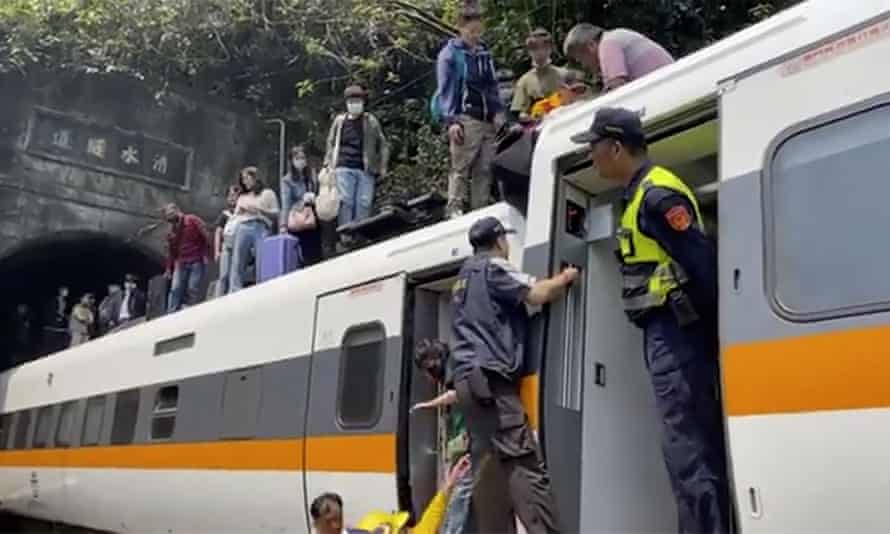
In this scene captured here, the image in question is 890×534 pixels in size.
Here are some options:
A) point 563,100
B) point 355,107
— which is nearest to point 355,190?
point 355,107

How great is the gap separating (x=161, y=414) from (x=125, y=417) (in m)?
0.95

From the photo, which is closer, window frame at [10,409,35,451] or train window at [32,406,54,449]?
train window at [32,406,54,449]

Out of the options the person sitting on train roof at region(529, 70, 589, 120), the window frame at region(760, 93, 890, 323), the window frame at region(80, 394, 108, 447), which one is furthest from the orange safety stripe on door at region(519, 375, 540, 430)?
the window frame at region(80, 394, 108, 447)

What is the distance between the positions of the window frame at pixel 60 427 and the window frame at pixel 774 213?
29.6ft

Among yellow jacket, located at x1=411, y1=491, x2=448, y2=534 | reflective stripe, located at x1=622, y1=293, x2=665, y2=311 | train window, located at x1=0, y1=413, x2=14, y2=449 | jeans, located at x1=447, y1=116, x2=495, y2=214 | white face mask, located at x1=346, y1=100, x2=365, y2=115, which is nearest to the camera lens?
reflective stripe, located at x1=622, y1=293, x2=665, y2=311

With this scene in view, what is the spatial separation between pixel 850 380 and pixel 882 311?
23 centimetres

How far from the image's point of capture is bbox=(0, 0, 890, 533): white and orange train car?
3.16 meters

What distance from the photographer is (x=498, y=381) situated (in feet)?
14.1

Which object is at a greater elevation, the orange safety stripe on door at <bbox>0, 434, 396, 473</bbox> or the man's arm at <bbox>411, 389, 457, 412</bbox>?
the man's arm at <bbox>411, 389, 457, 412</bbox>

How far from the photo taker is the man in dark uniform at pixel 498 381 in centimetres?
417

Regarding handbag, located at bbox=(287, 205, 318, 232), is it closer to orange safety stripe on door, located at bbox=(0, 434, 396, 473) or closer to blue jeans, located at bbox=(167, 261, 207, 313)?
orange safety stripe on door, located at bbox=(0, 434, 396, 473)

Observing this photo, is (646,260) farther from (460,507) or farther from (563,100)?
(563,100)

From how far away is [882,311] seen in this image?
3.04 m

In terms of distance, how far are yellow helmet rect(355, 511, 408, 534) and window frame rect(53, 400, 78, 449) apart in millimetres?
6458
